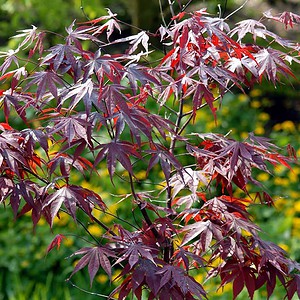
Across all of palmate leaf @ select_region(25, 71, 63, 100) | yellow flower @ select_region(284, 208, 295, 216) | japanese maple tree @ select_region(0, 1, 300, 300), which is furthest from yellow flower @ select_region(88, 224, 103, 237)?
palmate leaf @ select_region(25, 71, 63, 100)

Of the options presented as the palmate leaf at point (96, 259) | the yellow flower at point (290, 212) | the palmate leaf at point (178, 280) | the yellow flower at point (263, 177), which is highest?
the palmate leaf at point (96, 259)

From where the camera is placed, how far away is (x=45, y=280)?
376 centimetres

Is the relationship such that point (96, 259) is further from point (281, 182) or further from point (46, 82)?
point (281, 182)

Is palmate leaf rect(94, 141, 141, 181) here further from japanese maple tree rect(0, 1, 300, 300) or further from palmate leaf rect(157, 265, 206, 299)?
palmate leaf rect(157, 265, 206, 299)

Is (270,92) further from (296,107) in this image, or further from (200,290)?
(200,290)

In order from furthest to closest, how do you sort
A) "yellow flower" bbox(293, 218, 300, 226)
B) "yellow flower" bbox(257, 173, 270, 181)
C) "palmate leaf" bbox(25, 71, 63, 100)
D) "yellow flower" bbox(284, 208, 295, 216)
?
1. "yellow flower" bbox(257, 173, 270, 181)
2. "yellow flower" bbox(284, 208, 295, 216)
3. "yellow flower" bbox(293, 218, 300, 226)
4. "palmate leaf" bbox(25, 71, 63, 100)

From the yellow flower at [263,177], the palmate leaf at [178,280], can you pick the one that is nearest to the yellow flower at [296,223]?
the yellow flower at [263,177]

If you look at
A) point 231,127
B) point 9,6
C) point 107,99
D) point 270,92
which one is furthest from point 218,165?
point 270,92

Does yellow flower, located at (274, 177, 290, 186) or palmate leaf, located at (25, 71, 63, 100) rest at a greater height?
palmate leaf, located at (25, 71, 63, 100)

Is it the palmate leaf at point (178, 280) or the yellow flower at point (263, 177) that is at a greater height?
the palmate leaf at point (178, 280)

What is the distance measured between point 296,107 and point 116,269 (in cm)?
479

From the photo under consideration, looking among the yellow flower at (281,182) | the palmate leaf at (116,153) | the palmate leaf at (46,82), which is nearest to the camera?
the palmate leaf at (116,153)

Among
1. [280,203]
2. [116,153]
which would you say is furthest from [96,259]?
[280,203]

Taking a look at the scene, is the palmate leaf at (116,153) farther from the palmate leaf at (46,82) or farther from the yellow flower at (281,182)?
the yellow flower at (281,182)
